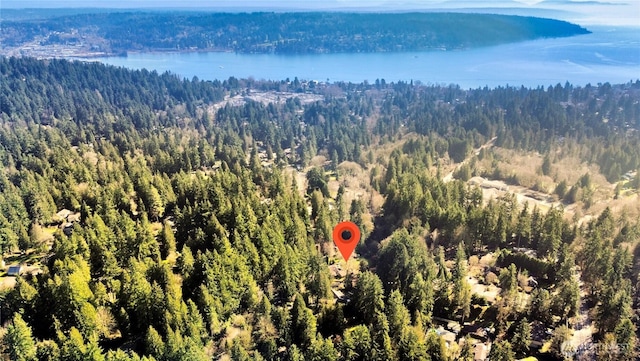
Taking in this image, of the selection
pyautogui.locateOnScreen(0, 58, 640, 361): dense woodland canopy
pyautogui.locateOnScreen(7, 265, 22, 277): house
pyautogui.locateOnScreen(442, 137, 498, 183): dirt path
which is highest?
pyautogui.locateOnScreen(0, 58, 640, 361): dense woodland canopy

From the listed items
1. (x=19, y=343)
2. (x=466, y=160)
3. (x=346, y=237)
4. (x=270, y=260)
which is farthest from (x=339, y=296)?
(x=466, y=160)

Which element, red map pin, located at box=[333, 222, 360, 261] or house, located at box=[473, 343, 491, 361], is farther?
red map pin, located at box=[333, 222, 360, 261]

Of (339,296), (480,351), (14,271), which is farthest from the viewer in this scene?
(14,271)

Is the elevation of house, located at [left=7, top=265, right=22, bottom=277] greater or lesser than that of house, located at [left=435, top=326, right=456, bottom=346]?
greater

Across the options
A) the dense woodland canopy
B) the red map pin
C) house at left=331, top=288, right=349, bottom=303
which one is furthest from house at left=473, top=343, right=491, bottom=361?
the red map pin

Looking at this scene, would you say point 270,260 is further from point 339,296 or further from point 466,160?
point 466,160

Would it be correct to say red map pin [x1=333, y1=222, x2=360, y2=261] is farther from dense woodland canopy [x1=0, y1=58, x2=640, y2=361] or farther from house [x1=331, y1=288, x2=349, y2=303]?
house [x1=331, y1=288, x2=349, y2=303]

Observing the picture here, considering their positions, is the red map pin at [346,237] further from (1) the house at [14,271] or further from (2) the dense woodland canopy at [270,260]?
(1) the house at [14,271]

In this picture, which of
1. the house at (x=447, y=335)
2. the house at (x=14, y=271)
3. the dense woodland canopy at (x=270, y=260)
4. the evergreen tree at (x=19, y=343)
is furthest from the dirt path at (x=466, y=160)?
the evergreen tree at (x=19, y=343)
